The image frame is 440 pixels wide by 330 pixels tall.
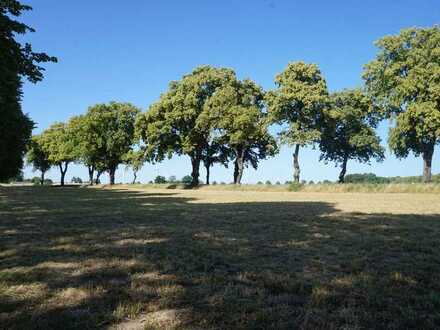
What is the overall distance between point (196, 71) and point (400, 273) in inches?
2460

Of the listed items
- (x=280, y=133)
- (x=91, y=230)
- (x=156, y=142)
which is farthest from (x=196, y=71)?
(x=91, y=230)

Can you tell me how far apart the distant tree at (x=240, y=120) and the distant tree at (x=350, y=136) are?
9.36m

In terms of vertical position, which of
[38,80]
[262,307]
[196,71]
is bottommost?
[262,307]

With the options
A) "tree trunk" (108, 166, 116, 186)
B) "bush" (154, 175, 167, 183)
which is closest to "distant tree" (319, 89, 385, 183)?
"bush" (154, 175, 167, 183)

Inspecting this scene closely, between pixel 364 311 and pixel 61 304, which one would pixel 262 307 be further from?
pixel 61 304

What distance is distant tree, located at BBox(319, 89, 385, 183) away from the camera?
2451 inches

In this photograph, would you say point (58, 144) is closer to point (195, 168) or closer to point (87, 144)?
point (87, 144)

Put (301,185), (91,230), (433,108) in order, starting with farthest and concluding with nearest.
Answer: (301,185) → (433,108) → (91,230)

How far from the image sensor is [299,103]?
5666cm

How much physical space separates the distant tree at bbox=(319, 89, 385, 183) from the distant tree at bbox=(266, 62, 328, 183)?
16.8 ft

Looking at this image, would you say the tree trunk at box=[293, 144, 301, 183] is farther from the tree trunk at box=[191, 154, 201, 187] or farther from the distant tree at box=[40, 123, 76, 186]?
the distant tree at box=[40, 123, 76, 186]

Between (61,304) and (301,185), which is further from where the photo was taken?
(301,185)

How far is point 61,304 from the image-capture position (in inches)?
199

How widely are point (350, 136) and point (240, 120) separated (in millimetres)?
19496
